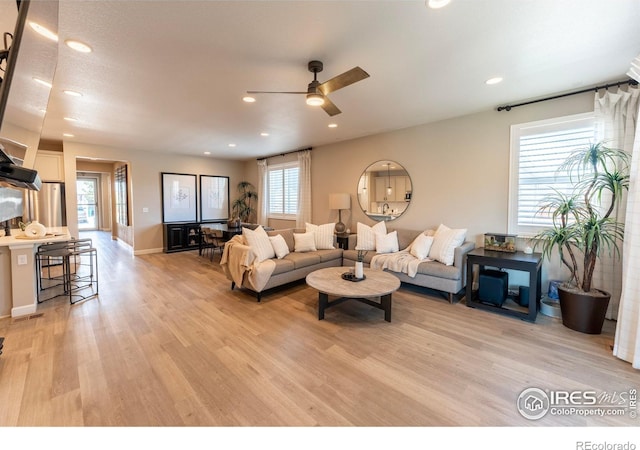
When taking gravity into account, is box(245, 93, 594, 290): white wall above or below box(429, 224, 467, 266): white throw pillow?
above

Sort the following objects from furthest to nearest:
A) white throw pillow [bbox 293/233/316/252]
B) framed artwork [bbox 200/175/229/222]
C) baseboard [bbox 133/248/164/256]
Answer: framed artwork [bbox 200/175/229/222], baseboard [bbox 133/248/164/256], white throw pillow [bbox 293/233/316/252]

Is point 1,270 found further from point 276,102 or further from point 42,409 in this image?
point 276,102

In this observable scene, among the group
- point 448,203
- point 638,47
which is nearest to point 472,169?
point 448,203

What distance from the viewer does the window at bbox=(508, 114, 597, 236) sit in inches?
125

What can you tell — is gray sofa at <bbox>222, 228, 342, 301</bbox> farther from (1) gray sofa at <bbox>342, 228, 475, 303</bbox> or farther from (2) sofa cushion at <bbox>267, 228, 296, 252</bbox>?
(1) gray sofa at <bbox>342, 228, 475, 303</bbox>

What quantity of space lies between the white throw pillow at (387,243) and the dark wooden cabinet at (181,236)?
5.28 metres

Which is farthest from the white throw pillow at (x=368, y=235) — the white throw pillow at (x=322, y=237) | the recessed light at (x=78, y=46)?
the recessed light at (x=78, y=46)

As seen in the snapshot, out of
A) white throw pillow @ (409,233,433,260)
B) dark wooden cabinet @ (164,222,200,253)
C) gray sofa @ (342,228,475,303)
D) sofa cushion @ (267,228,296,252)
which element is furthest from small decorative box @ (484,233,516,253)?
dark wooden cabinet @ (164,222,200,253)

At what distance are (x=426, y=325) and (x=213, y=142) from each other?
17.9ft

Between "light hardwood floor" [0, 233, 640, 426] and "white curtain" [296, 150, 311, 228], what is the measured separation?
10.8 feet

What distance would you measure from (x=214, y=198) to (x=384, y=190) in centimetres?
544

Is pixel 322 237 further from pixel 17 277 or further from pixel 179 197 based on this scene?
pixel 179 197

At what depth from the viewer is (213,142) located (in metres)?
5.79

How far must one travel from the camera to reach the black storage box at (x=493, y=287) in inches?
129
